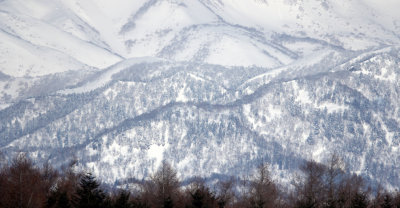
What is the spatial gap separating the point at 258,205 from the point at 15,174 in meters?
52.4

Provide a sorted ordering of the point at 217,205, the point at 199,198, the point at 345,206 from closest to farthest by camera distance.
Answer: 1. the point at 199,198
2. the point at 217,205
3. the point at 345,206

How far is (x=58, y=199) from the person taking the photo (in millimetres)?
149625

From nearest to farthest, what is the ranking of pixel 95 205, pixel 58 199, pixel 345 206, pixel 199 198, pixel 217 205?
pixel 95 205 < pixel 58 199 < pixel 199 198 < pixel 217 205 < pixel 345 206

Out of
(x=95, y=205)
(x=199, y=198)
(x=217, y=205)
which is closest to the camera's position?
(x=95, y=205)

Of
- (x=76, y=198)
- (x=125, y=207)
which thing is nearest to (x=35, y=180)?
(x=76, y=198)

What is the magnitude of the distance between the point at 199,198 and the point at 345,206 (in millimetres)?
44892

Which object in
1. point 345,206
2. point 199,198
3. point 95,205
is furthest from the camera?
point 345,206

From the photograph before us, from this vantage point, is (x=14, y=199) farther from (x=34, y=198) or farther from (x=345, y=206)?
(x=345, y=206)

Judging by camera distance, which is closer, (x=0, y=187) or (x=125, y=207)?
(x=125, y=207)

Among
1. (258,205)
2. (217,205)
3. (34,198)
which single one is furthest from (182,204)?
(34,198)

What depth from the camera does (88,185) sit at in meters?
145

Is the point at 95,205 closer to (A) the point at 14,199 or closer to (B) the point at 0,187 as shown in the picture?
A: (A) the point at 14,199

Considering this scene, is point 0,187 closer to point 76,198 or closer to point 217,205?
point 76,198

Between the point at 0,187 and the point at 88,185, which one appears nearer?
the point at 88,185
